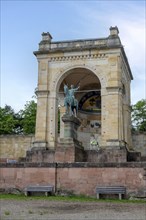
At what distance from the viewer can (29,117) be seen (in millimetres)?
46781

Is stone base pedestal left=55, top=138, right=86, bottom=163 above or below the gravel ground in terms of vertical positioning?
above

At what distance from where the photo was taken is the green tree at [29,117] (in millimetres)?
45656

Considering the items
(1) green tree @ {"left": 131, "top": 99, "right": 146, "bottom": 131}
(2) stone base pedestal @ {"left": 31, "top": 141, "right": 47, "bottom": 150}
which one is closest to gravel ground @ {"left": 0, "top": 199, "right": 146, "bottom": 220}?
(2) stone base pedestal @ {"left": 31, "top": 141, "right": 47, "bottom": 150}

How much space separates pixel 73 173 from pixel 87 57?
32.5 ft

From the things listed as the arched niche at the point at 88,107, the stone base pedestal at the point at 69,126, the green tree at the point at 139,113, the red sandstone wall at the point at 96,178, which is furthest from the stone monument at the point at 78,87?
the green tree at the point at 139,113

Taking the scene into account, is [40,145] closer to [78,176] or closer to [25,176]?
[25,176]

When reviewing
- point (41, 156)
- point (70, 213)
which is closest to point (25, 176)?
point (41, 156)

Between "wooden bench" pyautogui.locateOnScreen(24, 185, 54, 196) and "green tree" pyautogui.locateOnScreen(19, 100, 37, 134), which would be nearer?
"wooden bench" pyautogui.locateOnScreen(24, 185, 54, 196)

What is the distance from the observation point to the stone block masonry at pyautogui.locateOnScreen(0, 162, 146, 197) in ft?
54.4

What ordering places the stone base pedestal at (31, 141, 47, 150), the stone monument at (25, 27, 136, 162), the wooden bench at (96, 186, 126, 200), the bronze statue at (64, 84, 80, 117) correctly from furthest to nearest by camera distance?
the stone base pedestal at (31, 141, 47, 150) < the stone monument at (25, 27, 136, 162) < the bronze statue at (64, 84, 80, 117) < the wooden bench at (96, 186, 126, 200)

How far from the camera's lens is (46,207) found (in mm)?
12391

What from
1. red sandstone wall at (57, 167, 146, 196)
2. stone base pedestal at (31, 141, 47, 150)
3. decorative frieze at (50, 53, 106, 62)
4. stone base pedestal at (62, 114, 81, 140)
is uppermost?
decorative frieze at (50, 53, 106, 62)

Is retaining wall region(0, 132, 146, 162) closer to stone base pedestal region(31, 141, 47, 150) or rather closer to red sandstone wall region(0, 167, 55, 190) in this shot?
stone base pedestal region(31, 141, 47, 150)

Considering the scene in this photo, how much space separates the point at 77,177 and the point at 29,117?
30.0 metres
